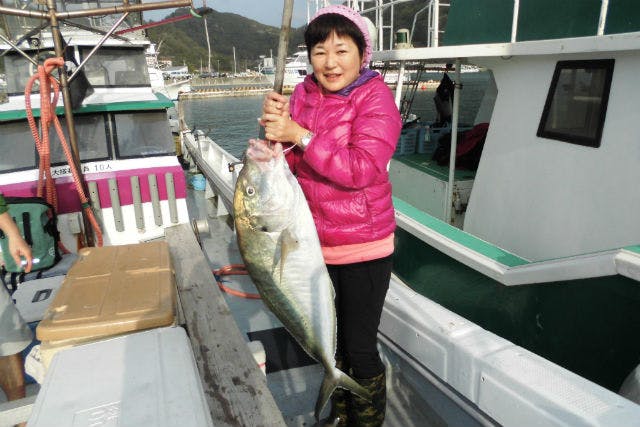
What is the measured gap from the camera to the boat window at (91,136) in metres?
4.98

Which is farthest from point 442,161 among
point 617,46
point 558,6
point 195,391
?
point 195,391

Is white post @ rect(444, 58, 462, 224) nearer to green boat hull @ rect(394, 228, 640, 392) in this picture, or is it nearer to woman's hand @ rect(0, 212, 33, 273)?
green boat hull @ rect(394, 228, 640, 392)

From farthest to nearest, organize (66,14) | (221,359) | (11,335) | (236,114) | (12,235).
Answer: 1. (236,114)
2. (66,14)
3. (12,235)
4. (11,335)
5. (221,359)

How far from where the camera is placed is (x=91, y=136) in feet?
16.5

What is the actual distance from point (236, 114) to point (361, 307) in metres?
46.0

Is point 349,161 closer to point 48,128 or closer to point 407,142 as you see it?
point 48,128

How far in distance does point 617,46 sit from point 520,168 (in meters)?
1.39

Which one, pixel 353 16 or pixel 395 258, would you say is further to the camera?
pixel 395 258

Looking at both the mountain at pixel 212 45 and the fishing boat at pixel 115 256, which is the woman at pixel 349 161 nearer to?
the fishing boat at pixel 115 256

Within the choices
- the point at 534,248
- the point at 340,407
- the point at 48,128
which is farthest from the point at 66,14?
the point at 534,248

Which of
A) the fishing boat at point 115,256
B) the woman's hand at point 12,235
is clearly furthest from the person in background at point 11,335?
the fishing boat at point 115,256

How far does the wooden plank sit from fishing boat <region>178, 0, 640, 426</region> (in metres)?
0.97

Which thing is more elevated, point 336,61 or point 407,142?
point 336,61

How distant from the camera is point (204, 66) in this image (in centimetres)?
12225
